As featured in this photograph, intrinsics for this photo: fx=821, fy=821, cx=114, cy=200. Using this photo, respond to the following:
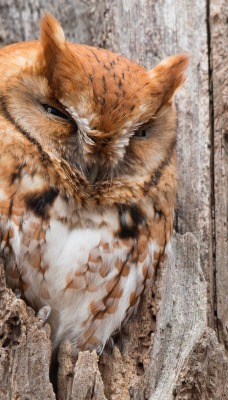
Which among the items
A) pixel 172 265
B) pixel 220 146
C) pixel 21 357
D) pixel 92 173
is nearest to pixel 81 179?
pixel 92 173

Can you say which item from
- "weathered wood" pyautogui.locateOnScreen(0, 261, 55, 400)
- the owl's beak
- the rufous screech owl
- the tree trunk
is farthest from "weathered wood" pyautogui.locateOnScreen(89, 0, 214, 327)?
"weathered wood" pyautogui.locateOnScreen(0, 261, 55, 400)

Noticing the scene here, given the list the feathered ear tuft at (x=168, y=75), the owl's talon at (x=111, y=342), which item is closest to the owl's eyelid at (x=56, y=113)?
the feathered ear tuft at (x=168, y=75)

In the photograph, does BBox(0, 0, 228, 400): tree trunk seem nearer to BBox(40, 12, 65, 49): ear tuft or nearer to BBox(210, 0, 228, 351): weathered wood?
BBox(210, 0, 228, 351): weathered wood

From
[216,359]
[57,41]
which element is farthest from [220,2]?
[216,359]

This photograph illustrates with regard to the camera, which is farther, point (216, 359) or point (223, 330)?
point (223, 330)

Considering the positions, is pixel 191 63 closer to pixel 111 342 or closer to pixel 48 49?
pixel 48 49

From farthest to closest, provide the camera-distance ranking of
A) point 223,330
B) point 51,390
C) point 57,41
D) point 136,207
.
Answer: point 223,330 → point 136,207 → point 57,41 → point 51,390

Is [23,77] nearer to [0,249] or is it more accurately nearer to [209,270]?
[0,249]

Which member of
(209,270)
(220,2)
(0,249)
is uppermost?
(220,2)

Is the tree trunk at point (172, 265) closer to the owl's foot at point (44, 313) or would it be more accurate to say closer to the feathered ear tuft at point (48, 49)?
the owl's foot at point (44, 313)
